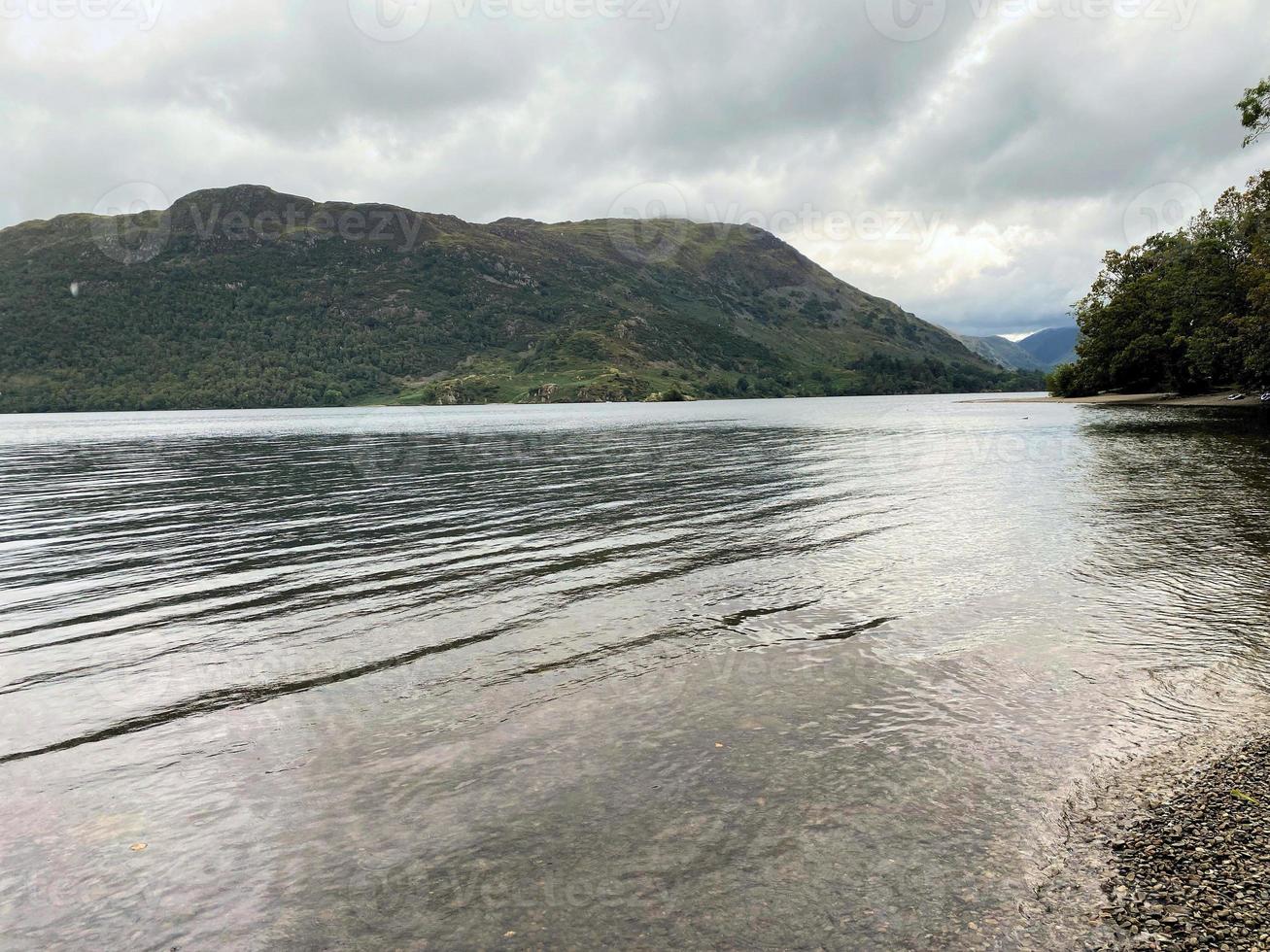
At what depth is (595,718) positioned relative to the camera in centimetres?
1159

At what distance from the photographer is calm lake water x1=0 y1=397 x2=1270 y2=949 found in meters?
7.21

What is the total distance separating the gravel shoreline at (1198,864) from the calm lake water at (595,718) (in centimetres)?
64

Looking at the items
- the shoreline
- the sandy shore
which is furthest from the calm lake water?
the sandy shore

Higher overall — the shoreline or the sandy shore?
the sandy shore

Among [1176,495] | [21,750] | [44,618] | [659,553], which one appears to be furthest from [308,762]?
[1176,495]

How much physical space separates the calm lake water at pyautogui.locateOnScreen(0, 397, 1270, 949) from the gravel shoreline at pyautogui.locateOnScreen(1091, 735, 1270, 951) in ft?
2.11

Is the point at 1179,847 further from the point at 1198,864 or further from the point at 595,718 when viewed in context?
the point at 595,718

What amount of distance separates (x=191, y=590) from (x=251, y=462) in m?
49.3

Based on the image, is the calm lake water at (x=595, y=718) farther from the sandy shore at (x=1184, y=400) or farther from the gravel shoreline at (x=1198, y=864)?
the sandy shore at (x=1184, y=400)

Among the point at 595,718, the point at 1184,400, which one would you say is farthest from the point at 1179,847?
Answer: the point at 1184,400

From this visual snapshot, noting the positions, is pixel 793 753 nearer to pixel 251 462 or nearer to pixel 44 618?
pixel 44 618

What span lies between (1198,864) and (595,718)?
7.61m

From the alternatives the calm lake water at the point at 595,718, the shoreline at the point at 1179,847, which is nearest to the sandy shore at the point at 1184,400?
the calm lake water at the point at 595,718

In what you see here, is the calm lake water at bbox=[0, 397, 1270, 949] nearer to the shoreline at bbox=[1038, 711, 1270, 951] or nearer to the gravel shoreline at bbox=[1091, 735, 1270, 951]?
the shoreline at bbox=[1038, 711, 1270, 951]
